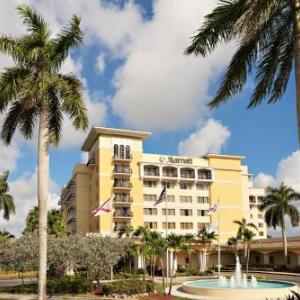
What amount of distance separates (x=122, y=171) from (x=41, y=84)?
6736 centimetres

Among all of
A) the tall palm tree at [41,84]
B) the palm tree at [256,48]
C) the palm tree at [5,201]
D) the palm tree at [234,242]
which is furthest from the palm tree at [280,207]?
the palm tree at [256,48]

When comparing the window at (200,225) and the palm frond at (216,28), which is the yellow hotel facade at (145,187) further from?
the palm frond at (216,28)

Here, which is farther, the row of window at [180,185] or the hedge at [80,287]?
the row of window at [180,185]

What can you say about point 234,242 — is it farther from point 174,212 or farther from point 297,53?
point 297,53

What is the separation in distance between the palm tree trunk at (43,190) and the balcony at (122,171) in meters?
65.5

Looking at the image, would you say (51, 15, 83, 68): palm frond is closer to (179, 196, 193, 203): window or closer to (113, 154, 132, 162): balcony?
(113, 154, 132, 162): balcony

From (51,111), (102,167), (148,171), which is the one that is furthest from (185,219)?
(51,111)

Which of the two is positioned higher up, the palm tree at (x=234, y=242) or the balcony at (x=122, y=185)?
the balcony at (x=122, y=185)

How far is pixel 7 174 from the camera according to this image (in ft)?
217

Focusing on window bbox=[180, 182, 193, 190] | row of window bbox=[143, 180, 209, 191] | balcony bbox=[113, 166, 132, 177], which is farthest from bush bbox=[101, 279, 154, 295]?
window bbox=[180, 182, 193, 190]

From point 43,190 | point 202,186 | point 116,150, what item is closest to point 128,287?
point 43,190

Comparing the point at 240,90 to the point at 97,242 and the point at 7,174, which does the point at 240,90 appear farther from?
the point at 7,174

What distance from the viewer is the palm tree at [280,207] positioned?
75125 millimetres

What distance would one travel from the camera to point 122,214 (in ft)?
287
